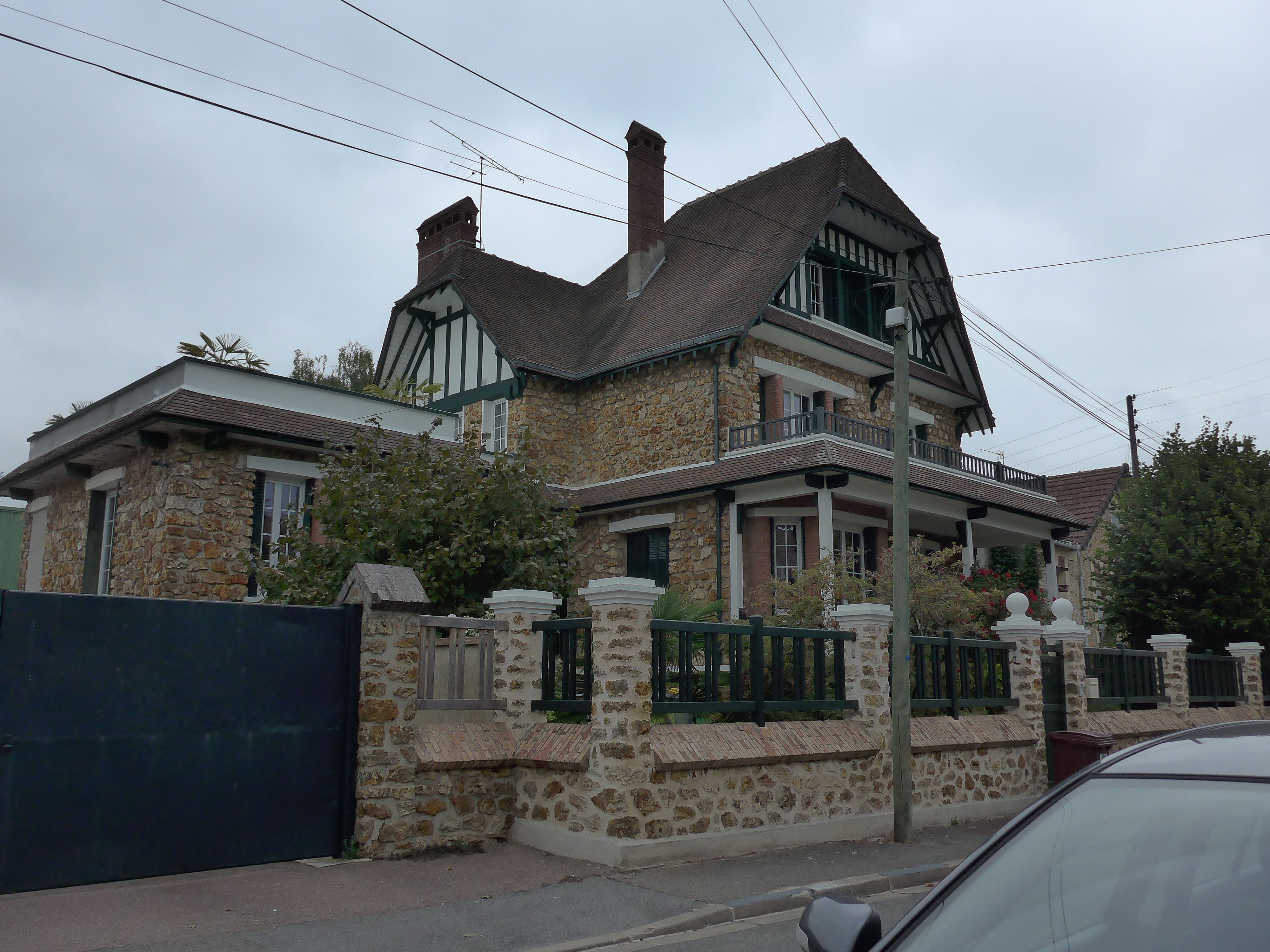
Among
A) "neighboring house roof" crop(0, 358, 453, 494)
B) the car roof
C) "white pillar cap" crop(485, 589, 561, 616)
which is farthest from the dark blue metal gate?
the car roof

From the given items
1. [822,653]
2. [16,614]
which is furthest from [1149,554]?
[16,614]

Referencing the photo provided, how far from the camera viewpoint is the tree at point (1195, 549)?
19.7 m

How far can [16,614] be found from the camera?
726 cm

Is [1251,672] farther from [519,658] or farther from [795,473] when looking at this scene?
[519,658]

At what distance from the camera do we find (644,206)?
974 inches

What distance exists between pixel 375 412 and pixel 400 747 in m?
10.2

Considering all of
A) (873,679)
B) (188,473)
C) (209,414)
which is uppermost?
(209,414)

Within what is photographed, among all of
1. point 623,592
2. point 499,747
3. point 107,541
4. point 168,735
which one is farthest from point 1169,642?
point 107,541

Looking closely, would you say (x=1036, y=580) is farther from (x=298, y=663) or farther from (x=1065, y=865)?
(x=1065, y=865)

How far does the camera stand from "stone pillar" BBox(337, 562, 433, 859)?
8531mm

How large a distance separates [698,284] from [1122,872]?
20997 millimetres

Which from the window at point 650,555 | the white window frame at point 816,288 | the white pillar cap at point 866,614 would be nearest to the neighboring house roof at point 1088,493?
the white window frame at point 816,288

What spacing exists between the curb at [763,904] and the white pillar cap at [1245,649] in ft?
42.0

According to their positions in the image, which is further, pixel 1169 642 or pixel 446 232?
pixel 446 232
